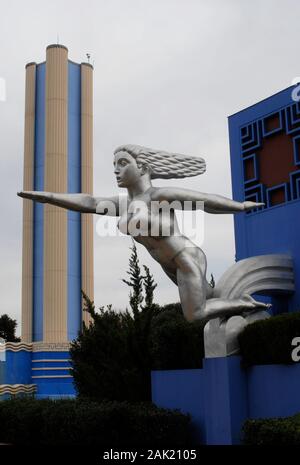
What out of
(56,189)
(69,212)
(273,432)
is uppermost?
(56,189)

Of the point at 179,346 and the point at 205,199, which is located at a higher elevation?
the point at 205,199

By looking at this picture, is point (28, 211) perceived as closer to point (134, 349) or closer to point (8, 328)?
point (8, 328)

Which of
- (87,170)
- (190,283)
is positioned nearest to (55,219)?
(87,170)

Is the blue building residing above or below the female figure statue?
above

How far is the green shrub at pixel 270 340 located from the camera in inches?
278

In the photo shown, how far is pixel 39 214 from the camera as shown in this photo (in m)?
26.2

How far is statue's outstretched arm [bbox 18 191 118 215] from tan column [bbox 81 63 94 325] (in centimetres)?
1829

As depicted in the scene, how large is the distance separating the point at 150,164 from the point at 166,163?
0.65 feet

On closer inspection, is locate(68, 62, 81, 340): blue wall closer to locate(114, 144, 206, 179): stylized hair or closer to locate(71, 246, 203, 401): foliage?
locate(71, 246, 203, 401): foliage

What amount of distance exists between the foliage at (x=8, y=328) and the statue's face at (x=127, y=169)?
29.6 meters

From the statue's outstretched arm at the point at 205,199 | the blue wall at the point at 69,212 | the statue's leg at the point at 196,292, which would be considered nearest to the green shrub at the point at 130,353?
the statue's leg at the point at 196,292

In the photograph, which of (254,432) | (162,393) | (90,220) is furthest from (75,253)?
(254,432)

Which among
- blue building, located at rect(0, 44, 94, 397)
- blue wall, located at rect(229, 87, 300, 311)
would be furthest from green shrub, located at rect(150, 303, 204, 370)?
blue building, located at rect(0, 44, 94, 397)

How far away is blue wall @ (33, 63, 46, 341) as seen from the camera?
84.5 ft
